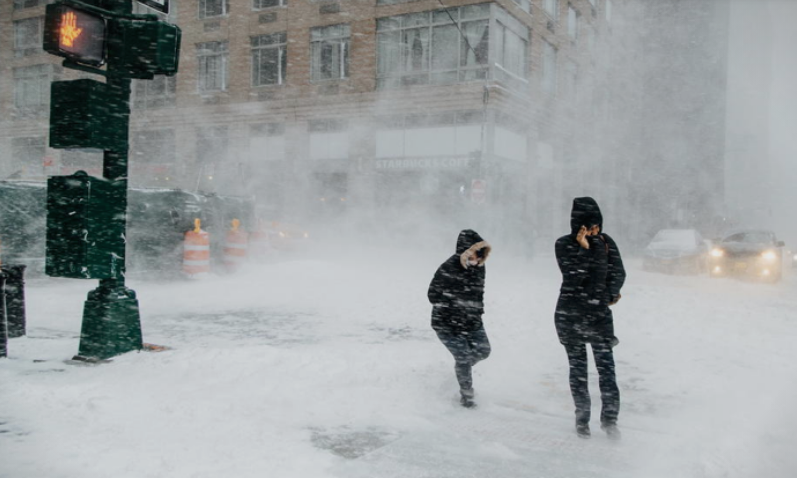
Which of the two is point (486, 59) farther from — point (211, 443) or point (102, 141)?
point (211, 443)

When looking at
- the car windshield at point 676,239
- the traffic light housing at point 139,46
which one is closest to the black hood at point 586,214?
the traffic light housing at point 139,46

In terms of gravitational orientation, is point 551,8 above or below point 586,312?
above

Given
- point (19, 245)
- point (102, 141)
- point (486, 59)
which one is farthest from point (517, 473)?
point (486, 59)

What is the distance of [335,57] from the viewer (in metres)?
29.0

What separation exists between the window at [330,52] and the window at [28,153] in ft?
60.7

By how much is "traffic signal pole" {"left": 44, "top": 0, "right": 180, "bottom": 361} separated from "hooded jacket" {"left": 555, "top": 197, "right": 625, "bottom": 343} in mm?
4097

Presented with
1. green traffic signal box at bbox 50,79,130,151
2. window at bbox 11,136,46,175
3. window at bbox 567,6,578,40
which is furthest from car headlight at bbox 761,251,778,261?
window at bbox 11,136,46,175

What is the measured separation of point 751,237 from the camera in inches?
693

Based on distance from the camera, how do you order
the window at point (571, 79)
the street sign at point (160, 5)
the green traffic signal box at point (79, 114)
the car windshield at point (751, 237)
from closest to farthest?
the green traffic signal box at point (79, 114), the street sign at point (160, 5), the car windshield at point (751, 237), the window at point (571, 79)

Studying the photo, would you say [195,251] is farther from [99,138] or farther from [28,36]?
[28,36]

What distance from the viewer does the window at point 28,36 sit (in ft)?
123

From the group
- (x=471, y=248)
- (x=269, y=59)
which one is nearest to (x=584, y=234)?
(x=471, y=248)

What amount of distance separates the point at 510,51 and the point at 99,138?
2387 cm

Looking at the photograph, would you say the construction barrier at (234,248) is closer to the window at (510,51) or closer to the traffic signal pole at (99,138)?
the traffic signal pole at (99,138)
